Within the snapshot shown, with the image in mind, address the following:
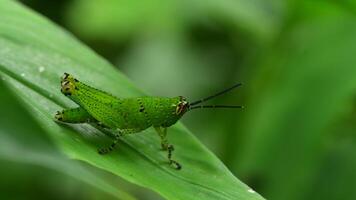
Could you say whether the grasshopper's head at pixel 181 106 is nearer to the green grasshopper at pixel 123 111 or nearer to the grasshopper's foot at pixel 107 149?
the green grasshopper at pixel 123 111

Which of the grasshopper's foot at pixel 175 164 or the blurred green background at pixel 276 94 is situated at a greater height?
the blurred green background at pixel 276 94

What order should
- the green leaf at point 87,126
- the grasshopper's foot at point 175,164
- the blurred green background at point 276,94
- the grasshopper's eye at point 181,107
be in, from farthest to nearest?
1. the blurred green background at point 276,94
2. the grasshopper's eye at point 181,107
3. the grasshopper's foot at point 175,164
4. the green leaf at point 87,126

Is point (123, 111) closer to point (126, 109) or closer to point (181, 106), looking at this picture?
point (126, 109)

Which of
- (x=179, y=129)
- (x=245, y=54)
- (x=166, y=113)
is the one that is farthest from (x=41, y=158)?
(x=245, y=54)

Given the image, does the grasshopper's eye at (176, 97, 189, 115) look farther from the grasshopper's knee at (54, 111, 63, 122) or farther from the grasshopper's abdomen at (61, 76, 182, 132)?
the grasshopper's knee at (54, 111, 63, 122)

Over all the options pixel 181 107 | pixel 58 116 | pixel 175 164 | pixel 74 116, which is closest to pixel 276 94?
pixel 181 107

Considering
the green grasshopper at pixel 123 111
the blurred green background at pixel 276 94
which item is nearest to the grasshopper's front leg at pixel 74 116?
the green grasshopper at pixel 123 111
